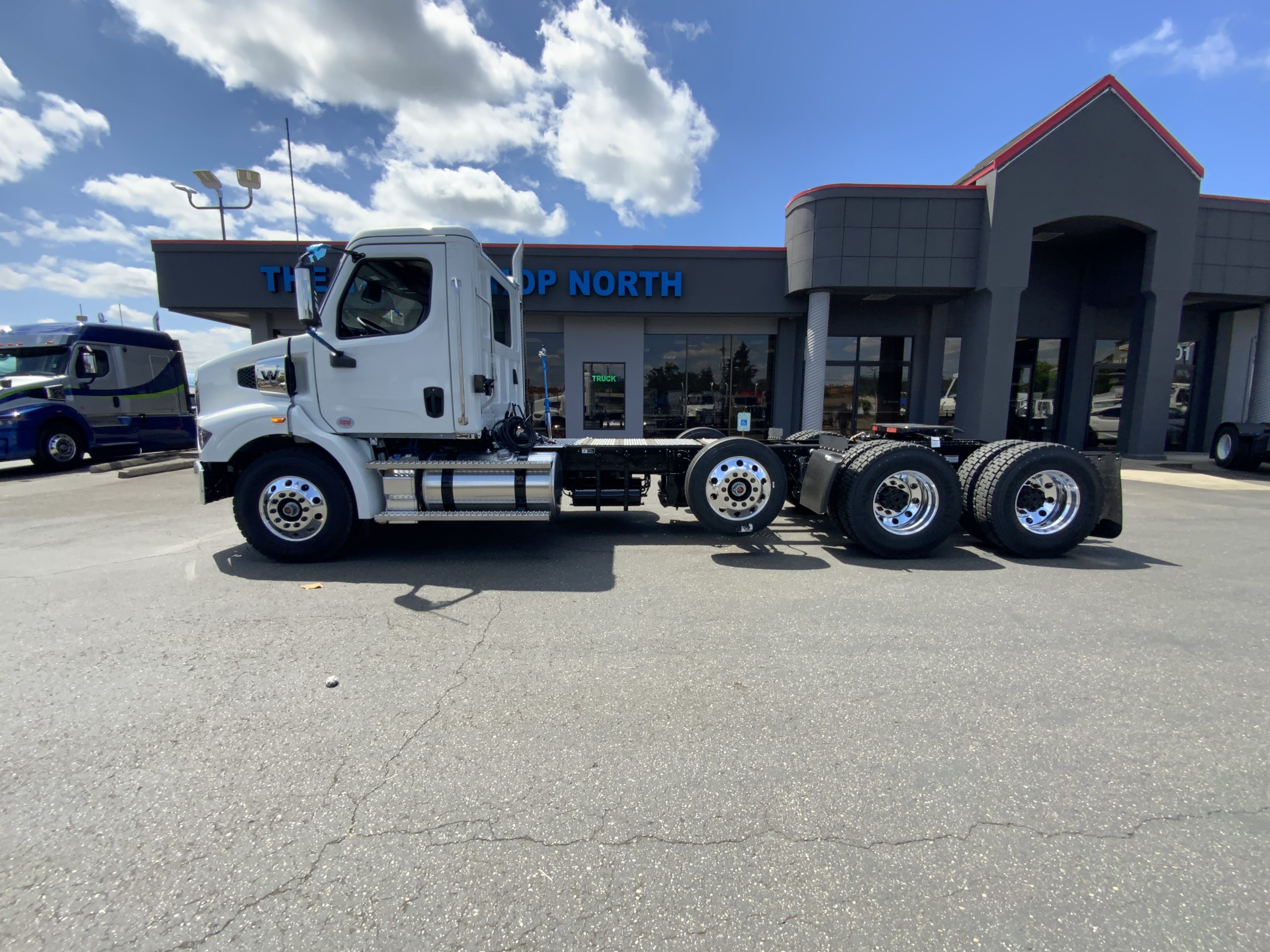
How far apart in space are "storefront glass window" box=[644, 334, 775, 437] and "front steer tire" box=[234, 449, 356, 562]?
1173 cm

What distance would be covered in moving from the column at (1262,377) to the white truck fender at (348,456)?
21.8 metres

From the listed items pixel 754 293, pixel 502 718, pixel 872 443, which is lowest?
pixel 502 718

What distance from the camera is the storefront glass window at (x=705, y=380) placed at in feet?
54.2

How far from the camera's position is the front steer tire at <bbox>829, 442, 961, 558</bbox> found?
218 inches

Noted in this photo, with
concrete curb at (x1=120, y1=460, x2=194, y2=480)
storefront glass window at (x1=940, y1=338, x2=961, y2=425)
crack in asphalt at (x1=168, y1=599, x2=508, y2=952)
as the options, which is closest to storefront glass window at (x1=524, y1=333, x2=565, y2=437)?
concrete curb at (x1=120, y1=460, x2=194, y2=480)

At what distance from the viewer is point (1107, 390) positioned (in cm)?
1722

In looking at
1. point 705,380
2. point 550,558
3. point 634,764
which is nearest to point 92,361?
point 550,558

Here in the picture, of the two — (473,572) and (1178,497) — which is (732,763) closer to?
(473,572)

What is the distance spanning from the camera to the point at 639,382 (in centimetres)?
1617

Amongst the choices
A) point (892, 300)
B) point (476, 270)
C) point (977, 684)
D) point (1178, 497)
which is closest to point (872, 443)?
point (977, 684)

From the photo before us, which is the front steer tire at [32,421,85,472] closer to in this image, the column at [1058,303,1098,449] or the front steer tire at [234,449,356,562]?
the front steer tire at [234,449,356,562]

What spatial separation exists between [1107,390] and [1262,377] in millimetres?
3261

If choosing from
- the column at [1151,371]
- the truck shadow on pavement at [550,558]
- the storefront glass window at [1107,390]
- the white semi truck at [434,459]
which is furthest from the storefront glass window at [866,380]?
the white semi truck at [434,459]

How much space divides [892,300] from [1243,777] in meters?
16.1
